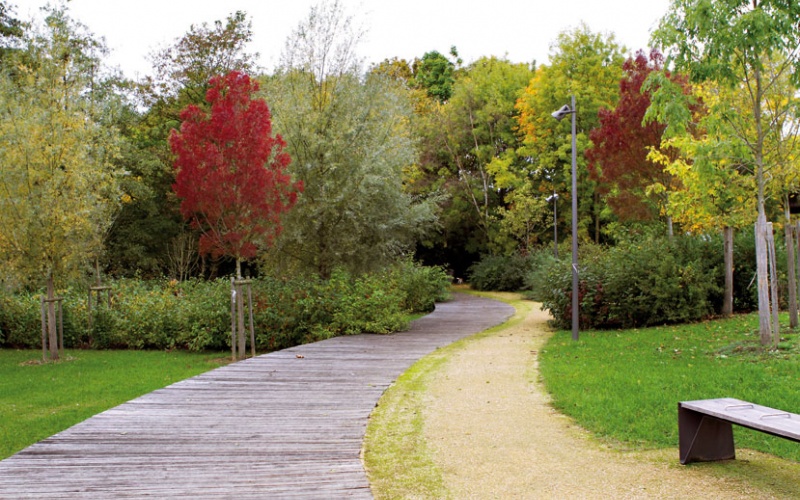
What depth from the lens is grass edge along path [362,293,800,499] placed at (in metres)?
4.19

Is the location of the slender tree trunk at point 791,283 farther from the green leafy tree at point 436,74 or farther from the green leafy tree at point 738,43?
the green leafy tree at point 436,74

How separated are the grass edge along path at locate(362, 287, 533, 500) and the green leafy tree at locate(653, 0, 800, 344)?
4.85 m

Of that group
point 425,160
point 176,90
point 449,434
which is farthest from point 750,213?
point 176,90

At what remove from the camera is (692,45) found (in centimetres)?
869

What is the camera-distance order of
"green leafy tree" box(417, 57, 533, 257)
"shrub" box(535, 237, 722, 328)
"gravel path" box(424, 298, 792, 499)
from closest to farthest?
"gravel path" box(424, 298, 792, 499) < "shrub" box(535, 237, 722, 328) < "green leafy tree" box(417, 57, 533, 257)

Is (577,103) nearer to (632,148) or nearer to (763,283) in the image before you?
(632,148)

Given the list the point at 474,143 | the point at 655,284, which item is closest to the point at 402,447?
the point at 655,284

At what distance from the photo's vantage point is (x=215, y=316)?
496 inches

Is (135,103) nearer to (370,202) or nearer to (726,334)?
(370,202)

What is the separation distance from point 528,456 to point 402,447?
103 centimetres

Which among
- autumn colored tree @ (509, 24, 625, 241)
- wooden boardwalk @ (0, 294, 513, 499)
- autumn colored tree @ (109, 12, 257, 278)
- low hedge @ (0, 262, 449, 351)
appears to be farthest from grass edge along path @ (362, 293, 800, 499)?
autumn colored tree @ (509, 24, 625, 241)

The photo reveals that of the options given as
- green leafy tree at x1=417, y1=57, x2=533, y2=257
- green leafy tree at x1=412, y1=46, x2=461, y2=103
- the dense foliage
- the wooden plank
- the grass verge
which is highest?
green leafy tree at x1=412, y1=46, x2=461, y2=103

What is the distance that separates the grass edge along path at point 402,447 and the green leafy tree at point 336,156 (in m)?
5.87

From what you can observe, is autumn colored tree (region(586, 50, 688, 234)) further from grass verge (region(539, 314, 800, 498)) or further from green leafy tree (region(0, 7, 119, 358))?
green leafy tree (region(0, 7, 119, 358))
